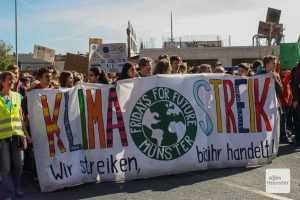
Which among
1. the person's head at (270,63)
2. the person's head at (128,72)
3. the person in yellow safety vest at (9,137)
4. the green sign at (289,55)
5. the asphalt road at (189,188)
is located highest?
the green sign at (289,55)

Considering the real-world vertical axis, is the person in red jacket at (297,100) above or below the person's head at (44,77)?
below

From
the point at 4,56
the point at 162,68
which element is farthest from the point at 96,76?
the point at 4,56

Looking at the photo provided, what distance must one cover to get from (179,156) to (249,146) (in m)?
1.25

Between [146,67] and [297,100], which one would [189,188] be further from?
[297,100]

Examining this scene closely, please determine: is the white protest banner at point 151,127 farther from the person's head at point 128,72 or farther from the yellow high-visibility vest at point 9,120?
the person's head at point 128,72

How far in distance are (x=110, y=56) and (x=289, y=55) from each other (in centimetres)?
559

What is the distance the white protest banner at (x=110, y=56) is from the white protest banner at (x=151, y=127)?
6.91m

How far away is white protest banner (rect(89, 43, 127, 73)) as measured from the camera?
553 inches

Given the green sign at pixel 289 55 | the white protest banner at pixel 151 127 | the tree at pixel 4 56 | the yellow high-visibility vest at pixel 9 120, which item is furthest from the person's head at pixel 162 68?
the tree at pixel 4 56

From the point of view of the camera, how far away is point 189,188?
6.28 m

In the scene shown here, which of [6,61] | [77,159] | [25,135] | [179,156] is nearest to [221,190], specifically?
[179,156]

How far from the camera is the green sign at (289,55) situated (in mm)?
10555

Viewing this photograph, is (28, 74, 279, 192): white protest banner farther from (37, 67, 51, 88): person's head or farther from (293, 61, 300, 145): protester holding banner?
(293, 61, 300, 145): protester holding banner

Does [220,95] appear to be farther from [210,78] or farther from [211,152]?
[211,152]
